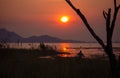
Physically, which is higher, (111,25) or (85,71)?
(111,25)

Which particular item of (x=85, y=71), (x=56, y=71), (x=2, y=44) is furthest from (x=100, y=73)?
(x=2, y=44)

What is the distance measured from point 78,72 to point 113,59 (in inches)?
120

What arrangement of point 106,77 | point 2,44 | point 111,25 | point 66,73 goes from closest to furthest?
1. point 111,25
2. point 106,77
3. point 66,73
4. point 2,44

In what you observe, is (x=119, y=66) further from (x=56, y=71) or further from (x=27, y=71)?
(x=27, y=71)

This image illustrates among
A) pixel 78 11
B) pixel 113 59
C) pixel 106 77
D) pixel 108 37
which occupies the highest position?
pixel 78 11

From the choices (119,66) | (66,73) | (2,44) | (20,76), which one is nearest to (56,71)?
(66,73)

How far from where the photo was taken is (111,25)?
11477 mm

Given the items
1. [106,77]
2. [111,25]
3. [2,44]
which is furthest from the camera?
[2,44]

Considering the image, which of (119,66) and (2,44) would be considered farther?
(2,44)

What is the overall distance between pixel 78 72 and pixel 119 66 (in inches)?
117

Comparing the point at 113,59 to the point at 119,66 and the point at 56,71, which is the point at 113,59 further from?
the point at 56,71

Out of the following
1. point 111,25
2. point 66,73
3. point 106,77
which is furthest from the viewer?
point 66,73

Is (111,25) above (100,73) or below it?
above

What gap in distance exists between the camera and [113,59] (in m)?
11.7
